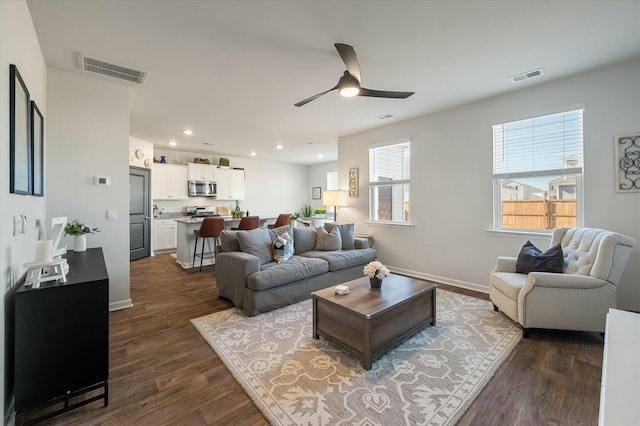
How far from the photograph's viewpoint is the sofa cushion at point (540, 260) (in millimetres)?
2736

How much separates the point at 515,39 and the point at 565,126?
1.57 meters

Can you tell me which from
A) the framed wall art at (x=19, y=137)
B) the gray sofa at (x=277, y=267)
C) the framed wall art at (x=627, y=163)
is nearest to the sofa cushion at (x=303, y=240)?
the gray sofa at (x=277, y=267)

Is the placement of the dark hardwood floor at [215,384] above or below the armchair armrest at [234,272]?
below

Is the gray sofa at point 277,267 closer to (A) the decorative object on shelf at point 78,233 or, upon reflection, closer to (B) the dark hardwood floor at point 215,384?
(B) the dark hardwood floor at point 215,384

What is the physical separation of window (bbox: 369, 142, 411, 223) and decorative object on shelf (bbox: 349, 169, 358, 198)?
1.07ft

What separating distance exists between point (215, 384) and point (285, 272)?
1.42 metres

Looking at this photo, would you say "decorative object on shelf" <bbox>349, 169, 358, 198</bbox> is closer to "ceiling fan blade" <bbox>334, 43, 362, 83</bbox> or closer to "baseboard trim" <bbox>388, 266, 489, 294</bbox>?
"baseboard trim" <bbox>388, 266, 489, 294</bbox>

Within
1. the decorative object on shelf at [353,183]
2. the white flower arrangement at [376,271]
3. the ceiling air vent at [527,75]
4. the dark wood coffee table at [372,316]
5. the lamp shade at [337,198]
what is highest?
the ceiling air vent at [527,75]

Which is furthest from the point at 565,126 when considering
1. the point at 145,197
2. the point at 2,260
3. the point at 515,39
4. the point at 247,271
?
the point at 145,197

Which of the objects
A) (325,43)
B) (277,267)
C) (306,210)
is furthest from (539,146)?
(306,210)

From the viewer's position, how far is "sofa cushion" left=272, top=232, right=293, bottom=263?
361 cm

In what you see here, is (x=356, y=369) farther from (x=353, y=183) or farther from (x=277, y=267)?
(x=353, y=183)

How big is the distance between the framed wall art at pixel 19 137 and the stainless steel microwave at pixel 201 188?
18.0 feet

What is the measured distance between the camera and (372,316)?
6.76ft
